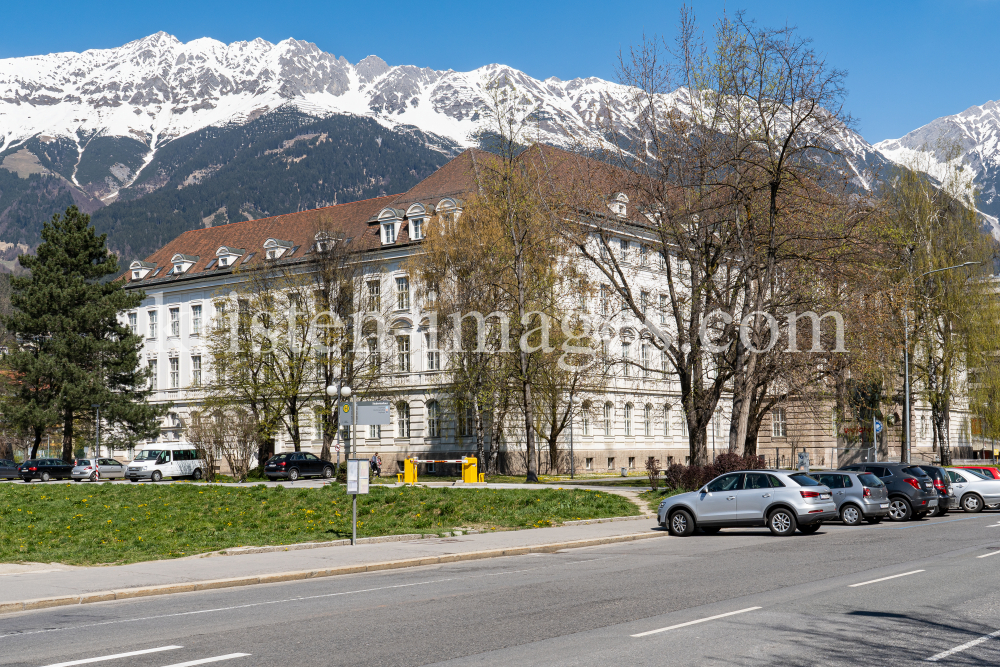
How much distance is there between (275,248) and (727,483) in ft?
183

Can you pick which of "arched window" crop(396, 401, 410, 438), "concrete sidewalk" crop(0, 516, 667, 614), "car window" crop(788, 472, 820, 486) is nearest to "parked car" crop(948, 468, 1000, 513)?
"car window" crop(788, 472, 820, 486)

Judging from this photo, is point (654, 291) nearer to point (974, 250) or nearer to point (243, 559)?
point (974, 250)

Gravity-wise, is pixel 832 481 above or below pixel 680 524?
above

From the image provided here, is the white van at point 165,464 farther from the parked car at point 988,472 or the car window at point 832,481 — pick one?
the parked car at point 988,472

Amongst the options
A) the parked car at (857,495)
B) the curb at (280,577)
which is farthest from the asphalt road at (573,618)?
the parked car at (857,495)

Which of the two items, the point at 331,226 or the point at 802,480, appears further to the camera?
the point at 331,226

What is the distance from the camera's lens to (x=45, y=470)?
58531 mm

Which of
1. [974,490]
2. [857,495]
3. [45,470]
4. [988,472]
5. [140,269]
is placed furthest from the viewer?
[140,269]

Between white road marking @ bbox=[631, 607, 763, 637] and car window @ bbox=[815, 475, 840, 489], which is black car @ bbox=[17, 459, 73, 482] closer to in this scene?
car window @ bbox=[815, 475, 840, 489]

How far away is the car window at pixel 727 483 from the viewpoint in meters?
23.1

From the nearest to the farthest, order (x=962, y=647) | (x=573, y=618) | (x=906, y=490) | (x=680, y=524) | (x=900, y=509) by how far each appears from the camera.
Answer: (x=962, y=647) → (x=573, y=618) → (x=680, y=524) → (x=906, y=490) → (x=900, y=509)

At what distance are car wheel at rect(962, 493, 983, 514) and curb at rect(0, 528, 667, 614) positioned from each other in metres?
15.6

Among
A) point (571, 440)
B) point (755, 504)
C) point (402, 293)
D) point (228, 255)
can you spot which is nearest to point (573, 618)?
point (755, 504)

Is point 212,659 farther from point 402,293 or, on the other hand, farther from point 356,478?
point 402,293
